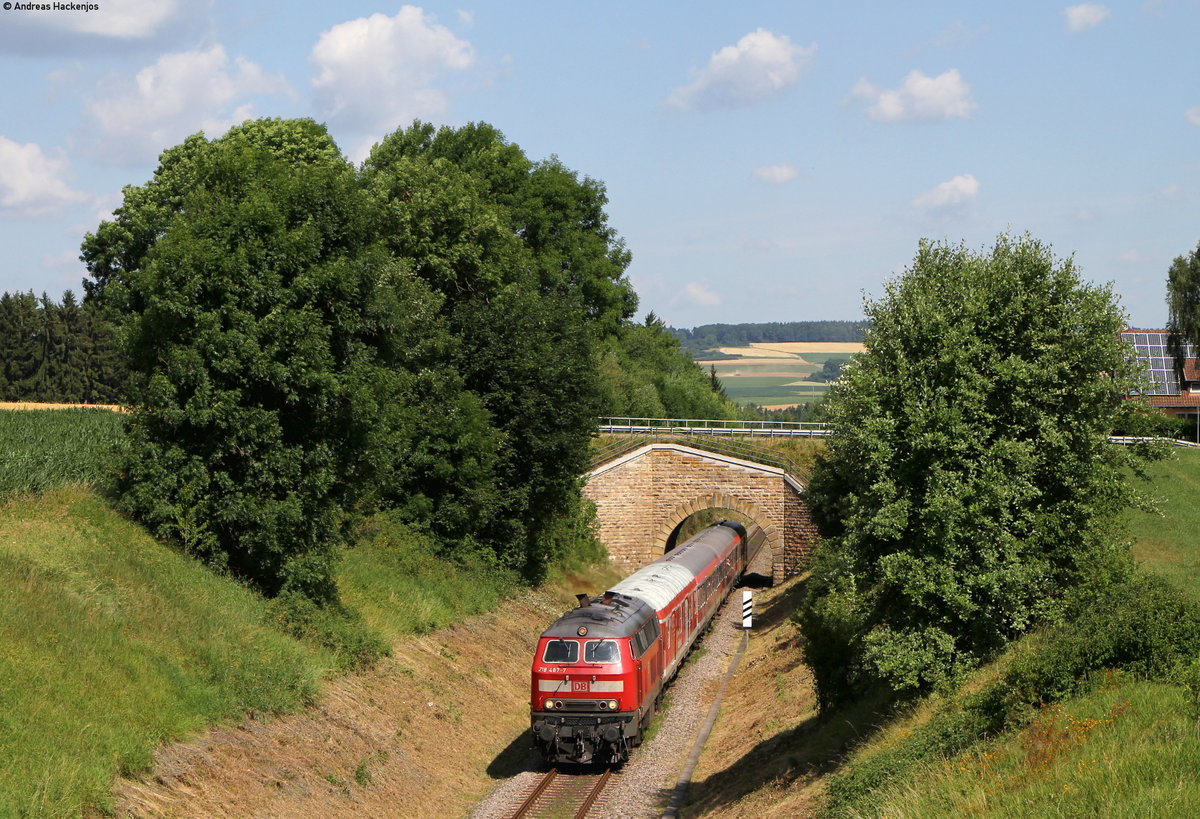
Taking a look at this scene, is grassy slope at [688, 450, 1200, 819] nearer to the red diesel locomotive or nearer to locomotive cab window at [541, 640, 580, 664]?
the red diesel locomotive

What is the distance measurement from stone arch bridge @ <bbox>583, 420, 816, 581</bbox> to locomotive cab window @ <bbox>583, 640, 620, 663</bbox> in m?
26.6

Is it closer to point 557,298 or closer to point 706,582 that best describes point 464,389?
point 557,298

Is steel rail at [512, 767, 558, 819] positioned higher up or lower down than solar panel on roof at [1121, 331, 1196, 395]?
lower down

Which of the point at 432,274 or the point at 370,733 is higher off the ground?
the point at 432,274

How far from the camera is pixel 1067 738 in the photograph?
11.1 m

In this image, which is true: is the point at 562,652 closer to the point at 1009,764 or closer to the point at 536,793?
the point at 536,793

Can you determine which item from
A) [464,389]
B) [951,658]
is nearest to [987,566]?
[951,658]

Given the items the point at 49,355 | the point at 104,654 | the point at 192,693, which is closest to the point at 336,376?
the point at 192,693

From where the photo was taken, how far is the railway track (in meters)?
17.8

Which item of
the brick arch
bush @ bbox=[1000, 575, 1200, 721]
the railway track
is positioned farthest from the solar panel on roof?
bush @ bbox=[1000, 575, 1200, 721]

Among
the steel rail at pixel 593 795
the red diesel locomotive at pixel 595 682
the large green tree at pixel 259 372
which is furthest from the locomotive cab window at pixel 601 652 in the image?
the large green tree at pixel 259 372

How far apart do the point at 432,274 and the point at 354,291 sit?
15671 millimetres

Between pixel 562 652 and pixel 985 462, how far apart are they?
342 inches

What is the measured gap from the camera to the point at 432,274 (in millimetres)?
37719
